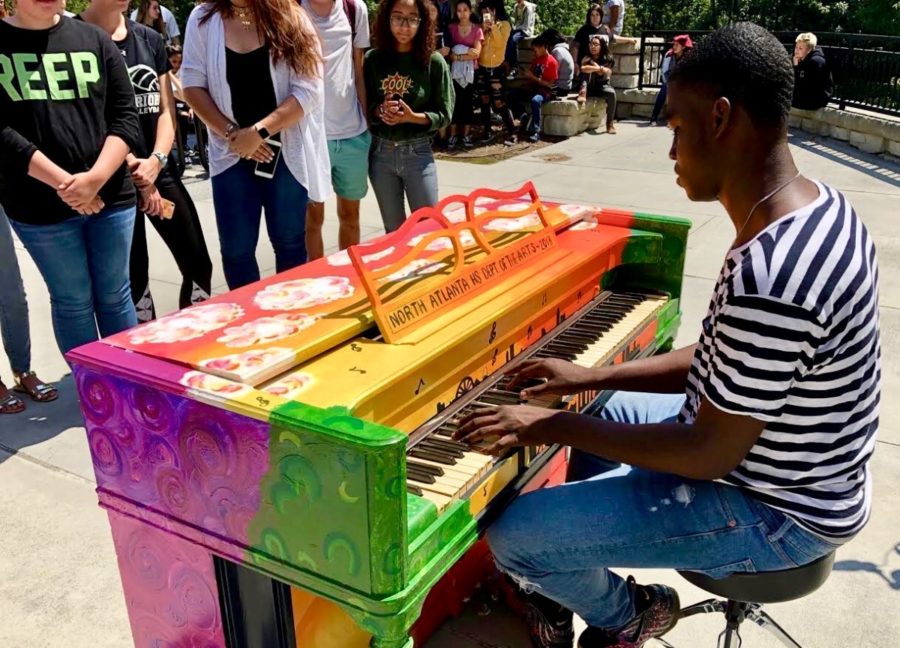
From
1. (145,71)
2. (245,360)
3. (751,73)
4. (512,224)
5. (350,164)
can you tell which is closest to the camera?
(751,73)

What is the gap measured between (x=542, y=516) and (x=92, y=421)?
105cm

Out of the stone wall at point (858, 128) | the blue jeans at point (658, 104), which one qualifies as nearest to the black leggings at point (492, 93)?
the blue jeans at point (658, 104)

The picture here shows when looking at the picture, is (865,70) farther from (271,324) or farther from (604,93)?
(271,324)

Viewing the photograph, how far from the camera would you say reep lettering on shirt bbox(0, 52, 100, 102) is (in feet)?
10.3

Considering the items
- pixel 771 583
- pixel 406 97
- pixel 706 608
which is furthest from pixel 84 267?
pixel 771 583

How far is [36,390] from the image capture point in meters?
4.05

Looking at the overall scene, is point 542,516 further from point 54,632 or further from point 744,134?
point 54,632

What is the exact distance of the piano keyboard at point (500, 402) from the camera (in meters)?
1.82

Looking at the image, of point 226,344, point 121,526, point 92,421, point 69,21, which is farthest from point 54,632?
point 69,21

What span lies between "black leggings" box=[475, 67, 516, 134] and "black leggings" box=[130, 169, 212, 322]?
7552mm

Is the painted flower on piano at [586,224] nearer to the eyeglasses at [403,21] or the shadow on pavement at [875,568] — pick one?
the shadow on pavement at [875,568]

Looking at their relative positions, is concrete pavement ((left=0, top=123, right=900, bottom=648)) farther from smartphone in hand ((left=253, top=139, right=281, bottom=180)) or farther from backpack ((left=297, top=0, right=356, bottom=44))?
backpack ((left=297, top=0, right=356, bottom=44))

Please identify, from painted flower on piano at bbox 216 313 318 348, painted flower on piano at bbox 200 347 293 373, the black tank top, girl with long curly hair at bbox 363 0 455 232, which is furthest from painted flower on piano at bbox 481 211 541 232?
girl with long curly hair at bbox 363 0 455 232

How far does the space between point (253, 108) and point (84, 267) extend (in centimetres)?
104
